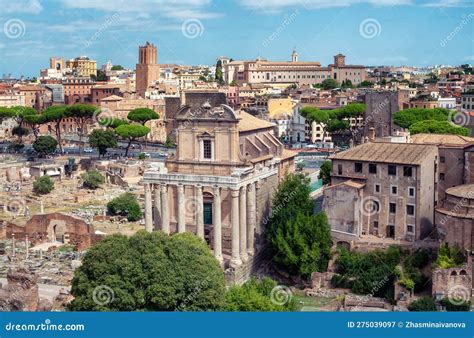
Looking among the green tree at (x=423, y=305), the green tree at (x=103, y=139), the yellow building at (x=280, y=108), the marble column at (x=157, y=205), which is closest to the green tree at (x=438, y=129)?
the marble column at (x=157, y=205)

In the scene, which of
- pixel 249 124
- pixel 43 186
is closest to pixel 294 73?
pixel 43 186

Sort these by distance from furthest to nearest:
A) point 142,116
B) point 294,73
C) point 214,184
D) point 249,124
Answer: point 294,73 → point 142,116 → point 249,124 → point 214,184

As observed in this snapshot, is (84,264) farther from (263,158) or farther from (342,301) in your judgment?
(263,158)

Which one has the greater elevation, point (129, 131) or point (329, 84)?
point (329, 84)

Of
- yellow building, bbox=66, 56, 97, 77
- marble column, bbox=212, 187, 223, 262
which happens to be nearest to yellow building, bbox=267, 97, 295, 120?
marble column, bbox=212, 187, 223, 262

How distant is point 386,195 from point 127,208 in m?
19.7

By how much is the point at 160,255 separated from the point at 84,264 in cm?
268

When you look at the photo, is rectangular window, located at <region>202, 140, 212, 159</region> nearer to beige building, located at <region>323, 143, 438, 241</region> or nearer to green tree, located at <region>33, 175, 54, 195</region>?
beige building, located at <region>323, 143, 438, 241</region>

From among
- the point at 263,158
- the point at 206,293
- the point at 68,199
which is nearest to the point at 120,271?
the point at 206,293

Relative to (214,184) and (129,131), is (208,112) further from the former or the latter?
(129,131)

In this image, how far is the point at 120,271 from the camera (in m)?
23.6

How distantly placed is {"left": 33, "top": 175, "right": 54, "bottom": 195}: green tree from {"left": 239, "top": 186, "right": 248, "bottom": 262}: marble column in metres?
28.2

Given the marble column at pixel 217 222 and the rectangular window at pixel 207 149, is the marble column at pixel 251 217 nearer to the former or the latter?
the marble column at pixel 217 222

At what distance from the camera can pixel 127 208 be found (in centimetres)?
4634
